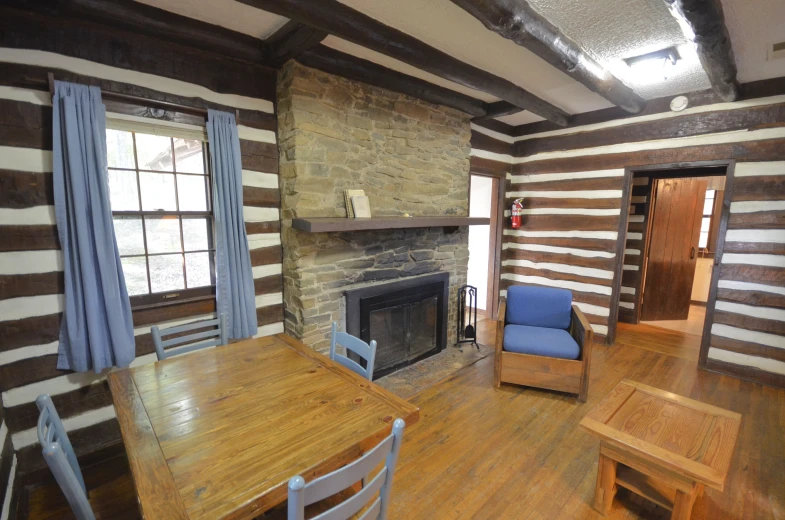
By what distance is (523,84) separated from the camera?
10.6 ft

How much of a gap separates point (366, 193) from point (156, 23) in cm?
178

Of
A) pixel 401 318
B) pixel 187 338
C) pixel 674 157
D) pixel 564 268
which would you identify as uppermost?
pixel 674 157

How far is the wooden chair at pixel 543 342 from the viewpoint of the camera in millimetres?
2891

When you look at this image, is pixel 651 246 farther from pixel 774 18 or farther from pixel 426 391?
pixel 426 391

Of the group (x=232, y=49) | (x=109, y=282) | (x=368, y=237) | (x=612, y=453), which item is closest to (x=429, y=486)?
(x=612, y=453)

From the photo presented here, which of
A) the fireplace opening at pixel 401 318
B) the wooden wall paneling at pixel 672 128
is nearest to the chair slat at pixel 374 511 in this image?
the fireplace opening at pixel 401 318

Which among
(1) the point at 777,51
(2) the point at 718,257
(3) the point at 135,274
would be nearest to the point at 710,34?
(1) the point at 777,51

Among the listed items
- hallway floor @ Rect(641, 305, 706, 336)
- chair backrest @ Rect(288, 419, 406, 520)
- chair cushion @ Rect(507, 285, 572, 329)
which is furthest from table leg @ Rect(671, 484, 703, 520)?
hallway floor @ Rect(641, 305, 706, 336)

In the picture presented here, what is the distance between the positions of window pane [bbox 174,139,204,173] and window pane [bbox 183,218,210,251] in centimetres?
37

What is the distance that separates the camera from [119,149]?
220cm

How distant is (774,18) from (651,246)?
11.4 ft

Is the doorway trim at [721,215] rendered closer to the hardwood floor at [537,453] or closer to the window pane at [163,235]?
the hardwood floor at [537,453]

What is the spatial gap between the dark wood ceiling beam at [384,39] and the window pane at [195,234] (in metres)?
1.50

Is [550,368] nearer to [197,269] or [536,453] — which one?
[536,453]
